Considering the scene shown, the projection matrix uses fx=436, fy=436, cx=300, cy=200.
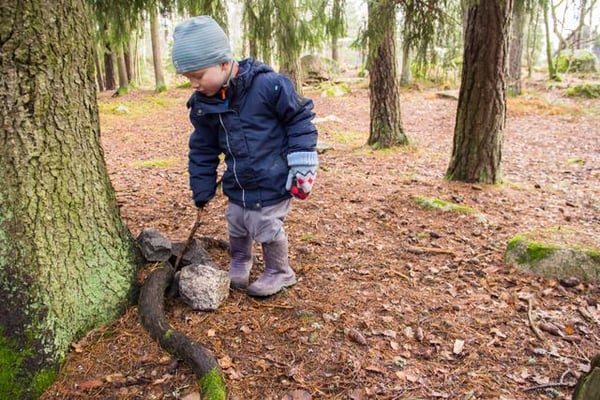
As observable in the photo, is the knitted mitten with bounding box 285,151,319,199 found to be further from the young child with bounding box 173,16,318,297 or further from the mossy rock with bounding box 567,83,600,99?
the mossy rock with bounding box 567,83,600,99

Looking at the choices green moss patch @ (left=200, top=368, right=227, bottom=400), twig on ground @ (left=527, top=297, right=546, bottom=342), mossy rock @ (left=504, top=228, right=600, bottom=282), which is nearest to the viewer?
green moss patch @ (left=200, top=368, right=227, bottom=400)

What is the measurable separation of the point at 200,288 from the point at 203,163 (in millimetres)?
813

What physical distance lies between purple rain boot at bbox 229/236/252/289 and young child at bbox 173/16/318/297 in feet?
0.33

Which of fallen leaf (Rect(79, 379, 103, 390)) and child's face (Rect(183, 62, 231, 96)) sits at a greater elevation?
child's face (Rect(183, 62, 231, 96))

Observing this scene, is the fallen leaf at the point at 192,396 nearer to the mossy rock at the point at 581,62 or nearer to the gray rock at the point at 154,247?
the gray rock at the point at 154,247

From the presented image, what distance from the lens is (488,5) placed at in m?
4.93

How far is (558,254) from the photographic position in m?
3.43

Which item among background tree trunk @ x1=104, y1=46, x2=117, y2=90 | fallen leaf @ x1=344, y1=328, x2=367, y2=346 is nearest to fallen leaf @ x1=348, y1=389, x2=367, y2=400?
fallen leaf @ x1=344, y1=328, x2=367, y2=346

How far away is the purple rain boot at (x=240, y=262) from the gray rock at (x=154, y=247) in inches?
17.5

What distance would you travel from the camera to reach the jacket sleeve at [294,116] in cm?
259

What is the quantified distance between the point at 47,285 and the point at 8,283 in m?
0.17

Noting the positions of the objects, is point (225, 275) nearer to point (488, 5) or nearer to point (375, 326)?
point (375, 326)

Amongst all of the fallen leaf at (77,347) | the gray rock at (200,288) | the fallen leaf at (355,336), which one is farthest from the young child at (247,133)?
the fallen leaf at (77,347)

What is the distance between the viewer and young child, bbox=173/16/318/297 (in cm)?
239
